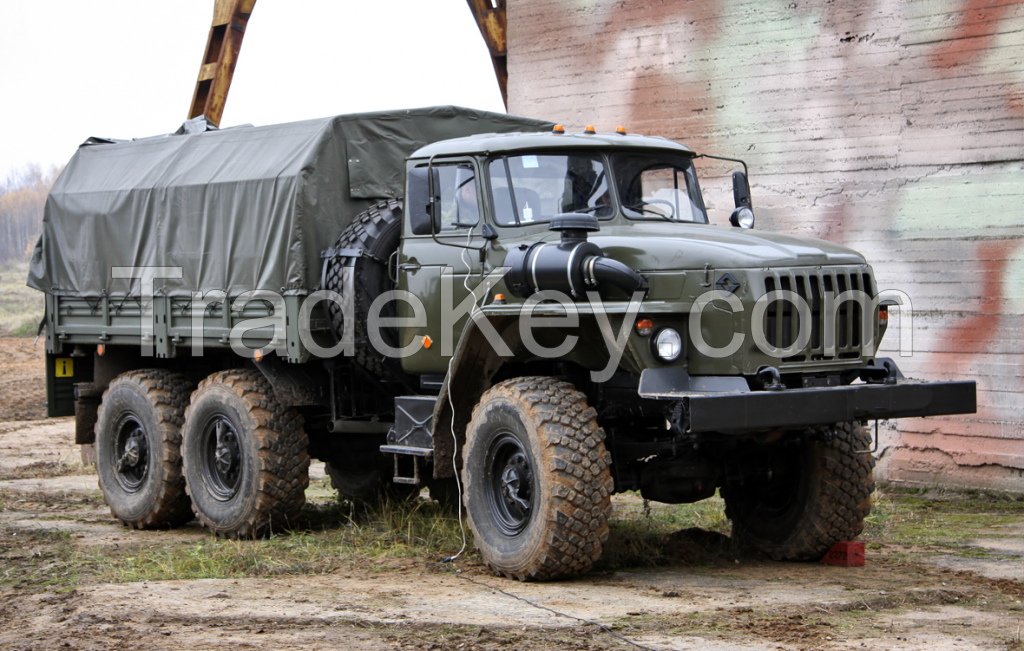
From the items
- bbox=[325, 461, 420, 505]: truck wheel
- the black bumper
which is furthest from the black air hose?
bbox=[325, 461, 420, 505]: truck wheel

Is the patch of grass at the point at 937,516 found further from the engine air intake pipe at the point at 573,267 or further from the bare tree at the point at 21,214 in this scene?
the bare tree at the point at 21,214

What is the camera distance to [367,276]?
28.5 ft

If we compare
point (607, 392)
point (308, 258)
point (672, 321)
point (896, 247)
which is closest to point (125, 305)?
point (308, 258)

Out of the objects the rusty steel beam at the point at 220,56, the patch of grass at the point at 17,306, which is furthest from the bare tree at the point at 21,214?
the rusty steel beam at the point at 220,56

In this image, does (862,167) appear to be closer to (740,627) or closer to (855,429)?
(855,429)

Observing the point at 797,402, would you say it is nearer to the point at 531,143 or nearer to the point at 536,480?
the point at 536,480

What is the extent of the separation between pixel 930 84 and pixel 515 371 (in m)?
5.35

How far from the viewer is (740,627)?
585 cm

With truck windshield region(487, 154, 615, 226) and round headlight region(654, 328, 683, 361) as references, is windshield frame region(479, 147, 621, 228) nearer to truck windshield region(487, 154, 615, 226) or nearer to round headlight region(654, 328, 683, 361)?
truck windshield region(487, 154, 615, 226)

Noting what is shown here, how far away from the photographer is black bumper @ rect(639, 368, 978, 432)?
633 centimetres

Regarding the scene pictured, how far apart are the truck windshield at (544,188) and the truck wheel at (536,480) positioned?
47.0 inches

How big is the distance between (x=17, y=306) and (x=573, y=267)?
38.7 meters

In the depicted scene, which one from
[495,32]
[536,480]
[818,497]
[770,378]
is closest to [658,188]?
[770,378]

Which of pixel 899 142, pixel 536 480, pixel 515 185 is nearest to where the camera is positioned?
pixel 536 480
